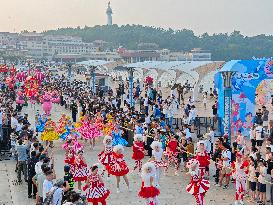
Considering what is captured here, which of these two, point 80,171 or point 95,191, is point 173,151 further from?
point 95,191

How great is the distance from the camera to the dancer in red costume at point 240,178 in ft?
39.5

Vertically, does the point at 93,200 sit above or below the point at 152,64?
below

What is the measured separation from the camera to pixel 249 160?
1238 cm

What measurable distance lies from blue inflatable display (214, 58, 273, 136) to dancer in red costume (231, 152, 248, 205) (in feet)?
28.7

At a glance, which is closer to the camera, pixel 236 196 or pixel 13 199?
pixel 236 196

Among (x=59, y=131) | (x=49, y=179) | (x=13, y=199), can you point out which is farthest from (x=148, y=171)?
(x=59, y=131)

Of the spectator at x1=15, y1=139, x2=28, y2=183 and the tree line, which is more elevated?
the tree line

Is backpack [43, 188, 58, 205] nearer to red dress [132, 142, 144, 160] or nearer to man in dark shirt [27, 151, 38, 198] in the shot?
man in dark shirt [27, 151, 38, 198]

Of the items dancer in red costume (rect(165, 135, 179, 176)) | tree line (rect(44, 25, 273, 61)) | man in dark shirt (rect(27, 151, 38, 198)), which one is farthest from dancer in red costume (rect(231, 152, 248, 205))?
tree line (rect(44, 25, 273, 61))

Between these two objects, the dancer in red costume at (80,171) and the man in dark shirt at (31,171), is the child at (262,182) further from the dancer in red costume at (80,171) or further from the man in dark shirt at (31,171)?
the man in dark shirt at (31,171)

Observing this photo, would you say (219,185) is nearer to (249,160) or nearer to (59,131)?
(249,160)

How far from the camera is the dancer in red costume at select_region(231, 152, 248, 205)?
12.0 metres

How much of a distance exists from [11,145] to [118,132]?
4165mm

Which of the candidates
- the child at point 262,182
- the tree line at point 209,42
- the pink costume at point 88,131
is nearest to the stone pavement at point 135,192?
the child at point 262,182
